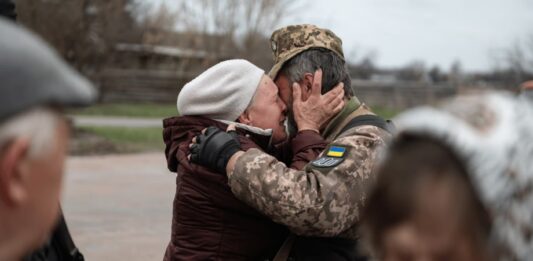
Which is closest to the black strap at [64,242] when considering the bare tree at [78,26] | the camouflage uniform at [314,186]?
the camouflage uniform at [314,186]

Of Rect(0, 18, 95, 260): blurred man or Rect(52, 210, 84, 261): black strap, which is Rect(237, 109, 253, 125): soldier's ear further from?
Rect(0, 18, 95, 260): blurred man

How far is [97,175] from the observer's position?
1137 centimetres

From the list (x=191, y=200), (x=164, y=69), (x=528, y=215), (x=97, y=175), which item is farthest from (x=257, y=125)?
(x=164, y=69)

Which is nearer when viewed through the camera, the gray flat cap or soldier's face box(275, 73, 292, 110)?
the gray flat cap

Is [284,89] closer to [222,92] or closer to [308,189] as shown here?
[222,92]

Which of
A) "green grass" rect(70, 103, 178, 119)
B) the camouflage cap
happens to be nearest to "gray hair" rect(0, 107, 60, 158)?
the camouflage cap

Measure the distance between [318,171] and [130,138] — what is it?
44.9 feet

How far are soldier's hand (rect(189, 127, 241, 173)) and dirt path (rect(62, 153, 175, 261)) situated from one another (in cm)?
400

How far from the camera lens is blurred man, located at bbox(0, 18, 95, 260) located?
1.32 m

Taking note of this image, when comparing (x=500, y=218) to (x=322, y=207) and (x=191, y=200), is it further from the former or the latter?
(x=191, y=200)

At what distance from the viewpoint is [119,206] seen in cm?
904

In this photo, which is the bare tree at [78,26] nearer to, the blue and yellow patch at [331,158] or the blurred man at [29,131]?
the blue and yellow patch at [331,158]

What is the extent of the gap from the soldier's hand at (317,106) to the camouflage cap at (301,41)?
133 mm

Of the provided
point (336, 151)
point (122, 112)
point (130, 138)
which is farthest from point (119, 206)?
point (122, 112)
